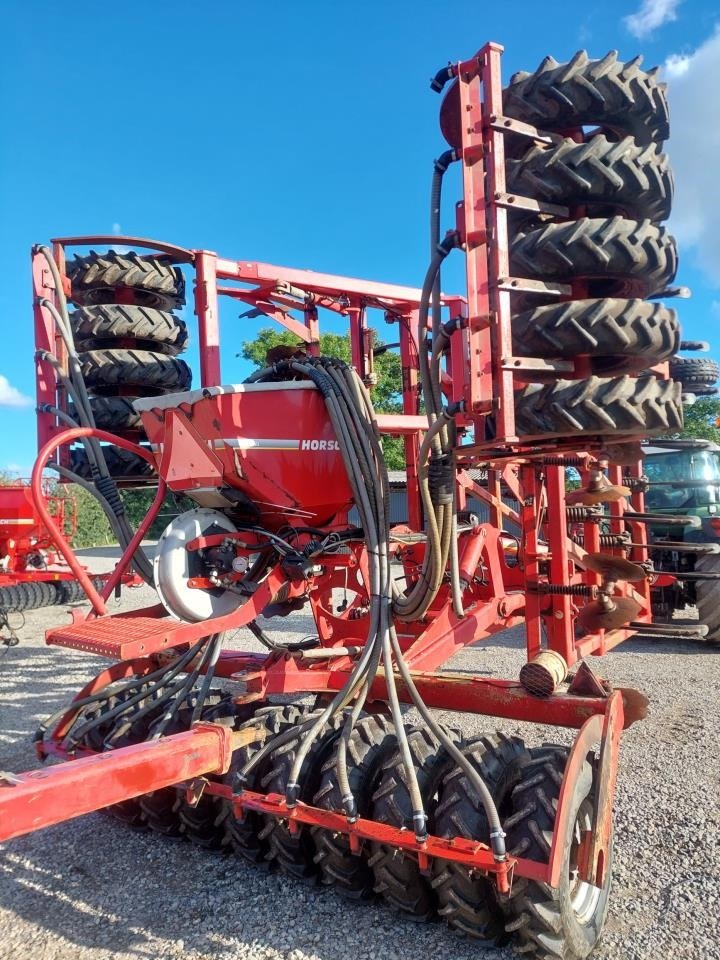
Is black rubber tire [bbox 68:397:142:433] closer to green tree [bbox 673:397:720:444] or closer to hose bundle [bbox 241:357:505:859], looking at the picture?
hose bundle [bbox 241:357:505:859]

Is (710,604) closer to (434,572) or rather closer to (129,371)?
(434,572)

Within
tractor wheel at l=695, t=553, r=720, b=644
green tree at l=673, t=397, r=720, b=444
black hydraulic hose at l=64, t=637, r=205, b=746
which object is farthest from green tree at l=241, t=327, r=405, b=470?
black hydraulic hose at l=64, t=637, r=205, b=746

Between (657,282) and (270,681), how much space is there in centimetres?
247

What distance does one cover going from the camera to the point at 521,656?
302 inches

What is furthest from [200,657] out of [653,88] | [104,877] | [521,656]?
[521,656]

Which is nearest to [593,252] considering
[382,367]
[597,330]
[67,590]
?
[597,330]

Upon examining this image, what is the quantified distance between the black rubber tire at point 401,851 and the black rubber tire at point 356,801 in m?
0.07

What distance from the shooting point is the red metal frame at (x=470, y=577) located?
2561mm

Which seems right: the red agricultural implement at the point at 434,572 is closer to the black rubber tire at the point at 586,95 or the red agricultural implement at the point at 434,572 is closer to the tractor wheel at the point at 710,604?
the black rubber tire at the point at 586,95

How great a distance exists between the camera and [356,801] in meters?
2.70

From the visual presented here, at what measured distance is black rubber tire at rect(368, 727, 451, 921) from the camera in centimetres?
262

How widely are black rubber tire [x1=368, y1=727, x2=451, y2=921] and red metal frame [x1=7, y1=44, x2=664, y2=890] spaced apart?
0.46ft

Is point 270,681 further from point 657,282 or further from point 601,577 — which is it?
point 657,282

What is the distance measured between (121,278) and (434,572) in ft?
9.76
